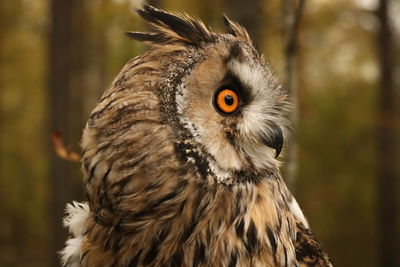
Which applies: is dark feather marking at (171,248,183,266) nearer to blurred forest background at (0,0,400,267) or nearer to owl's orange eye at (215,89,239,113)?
owl's orange eye at (215,89,239,113)

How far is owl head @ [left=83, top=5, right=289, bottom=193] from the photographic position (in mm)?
1754

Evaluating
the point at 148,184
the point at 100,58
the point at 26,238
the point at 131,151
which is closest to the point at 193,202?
the point at 148,184

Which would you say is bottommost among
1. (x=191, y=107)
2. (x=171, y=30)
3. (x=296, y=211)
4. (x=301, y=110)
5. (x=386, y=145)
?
(x=296, y=211)

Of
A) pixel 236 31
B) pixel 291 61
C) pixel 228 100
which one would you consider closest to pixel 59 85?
pixel 291 61

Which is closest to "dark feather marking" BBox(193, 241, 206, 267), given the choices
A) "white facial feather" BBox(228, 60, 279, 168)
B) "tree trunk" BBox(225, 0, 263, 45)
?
"white facial feather" BBox(228, 60, 279, 168)

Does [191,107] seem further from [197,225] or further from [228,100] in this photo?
[197,225]

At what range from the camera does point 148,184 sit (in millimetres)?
1768

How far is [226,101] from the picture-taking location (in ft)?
6.00

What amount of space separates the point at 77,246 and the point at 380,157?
25.0 feet

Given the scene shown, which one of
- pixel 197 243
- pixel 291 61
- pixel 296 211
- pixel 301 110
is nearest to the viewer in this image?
pixel 197 243

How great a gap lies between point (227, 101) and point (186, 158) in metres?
0.28

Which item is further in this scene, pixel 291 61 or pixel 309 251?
pixel 291 61

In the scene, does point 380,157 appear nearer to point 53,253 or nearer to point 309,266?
point 53,253

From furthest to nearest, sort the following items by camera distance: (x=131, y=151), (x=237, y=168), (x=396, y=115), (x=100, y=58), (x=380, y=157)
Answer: (x=100, y=58) → (x=380, y=157) → (x=396, y=115) → (x=237, y=168) → (x=131, y=151)
